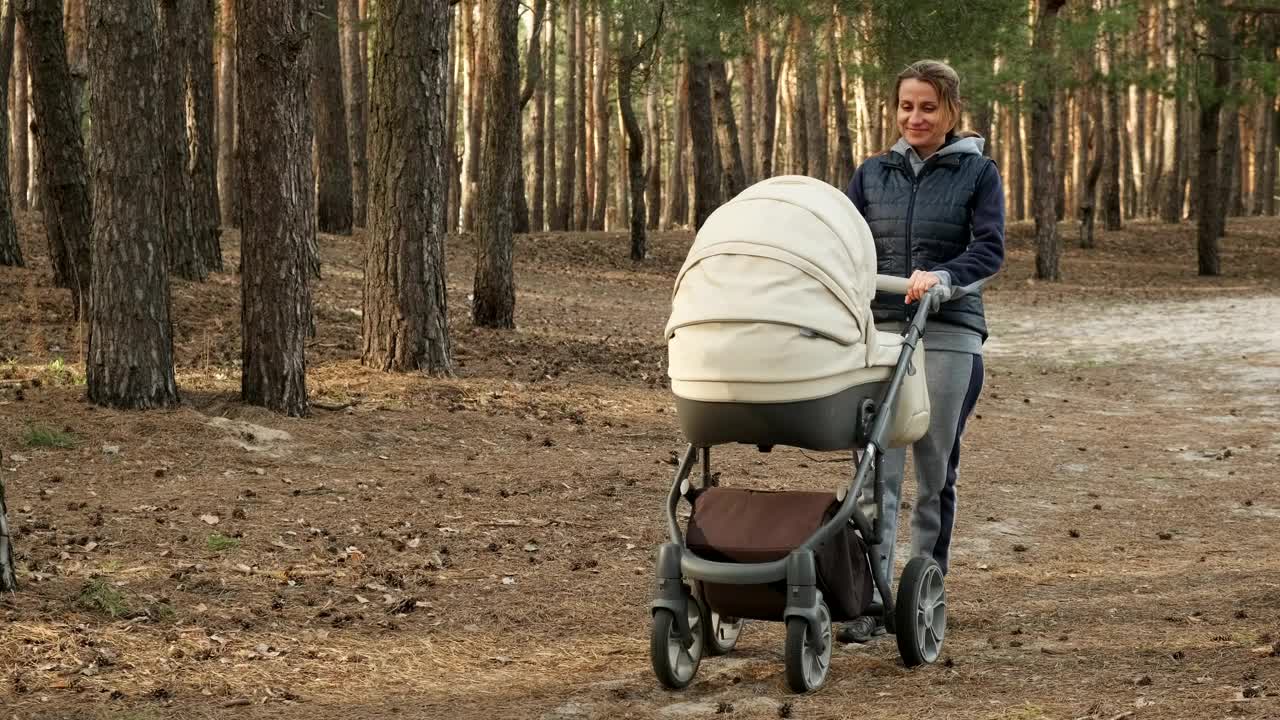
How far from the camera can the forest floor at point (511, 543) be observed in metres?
5.11

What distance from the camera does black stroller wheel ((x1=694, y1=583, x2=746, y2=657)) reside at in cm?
532

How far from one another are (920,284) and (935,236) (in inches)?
18.8

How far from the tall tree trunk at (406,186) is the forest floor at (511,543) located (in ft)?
1.40

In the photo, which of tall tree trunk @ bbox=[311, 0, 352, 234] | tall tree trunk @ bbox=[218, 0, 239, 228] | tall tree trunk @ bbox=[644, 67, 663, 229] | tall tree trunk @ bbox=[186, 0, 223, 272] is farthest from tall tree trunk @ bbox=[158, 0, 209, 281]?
tall tree trunk @ bbox=[644, 67, 663, 229]

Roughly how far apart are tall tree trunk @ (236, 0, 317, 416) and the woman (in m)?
5.79

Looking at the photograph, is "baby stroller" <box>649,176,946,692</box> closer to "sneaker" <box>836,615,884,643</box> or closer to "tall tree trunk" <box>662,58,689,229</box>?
"sneaker" <box>836,615,884,643</box>

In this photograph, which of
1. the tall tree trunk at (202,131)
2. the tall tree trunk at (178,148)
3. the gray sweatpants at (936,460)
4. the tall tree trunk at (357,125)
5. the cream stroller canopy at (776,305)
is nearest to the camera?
the cream stroller canopy at (776,305)

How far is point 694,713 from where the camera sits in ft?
15.8

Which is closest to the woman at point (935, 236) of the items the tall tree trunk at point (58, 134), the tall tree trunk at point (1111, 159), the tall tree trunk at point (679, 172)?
the tall tree trunk at point (58, 134)

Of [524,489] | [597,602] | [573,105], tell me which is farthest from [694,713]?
[573,105]

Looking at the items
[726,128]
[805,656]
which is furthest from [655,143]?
[805,656]

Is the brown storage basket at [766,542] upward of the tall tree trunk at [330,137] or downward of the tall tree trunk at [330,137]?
downward

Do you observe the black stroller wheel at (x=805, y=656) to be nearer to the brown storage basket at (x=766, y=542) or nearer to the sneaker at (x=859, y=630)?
the brown storage basket at (x=766, y=542)

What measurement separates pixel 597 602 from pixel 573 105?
101 feet
